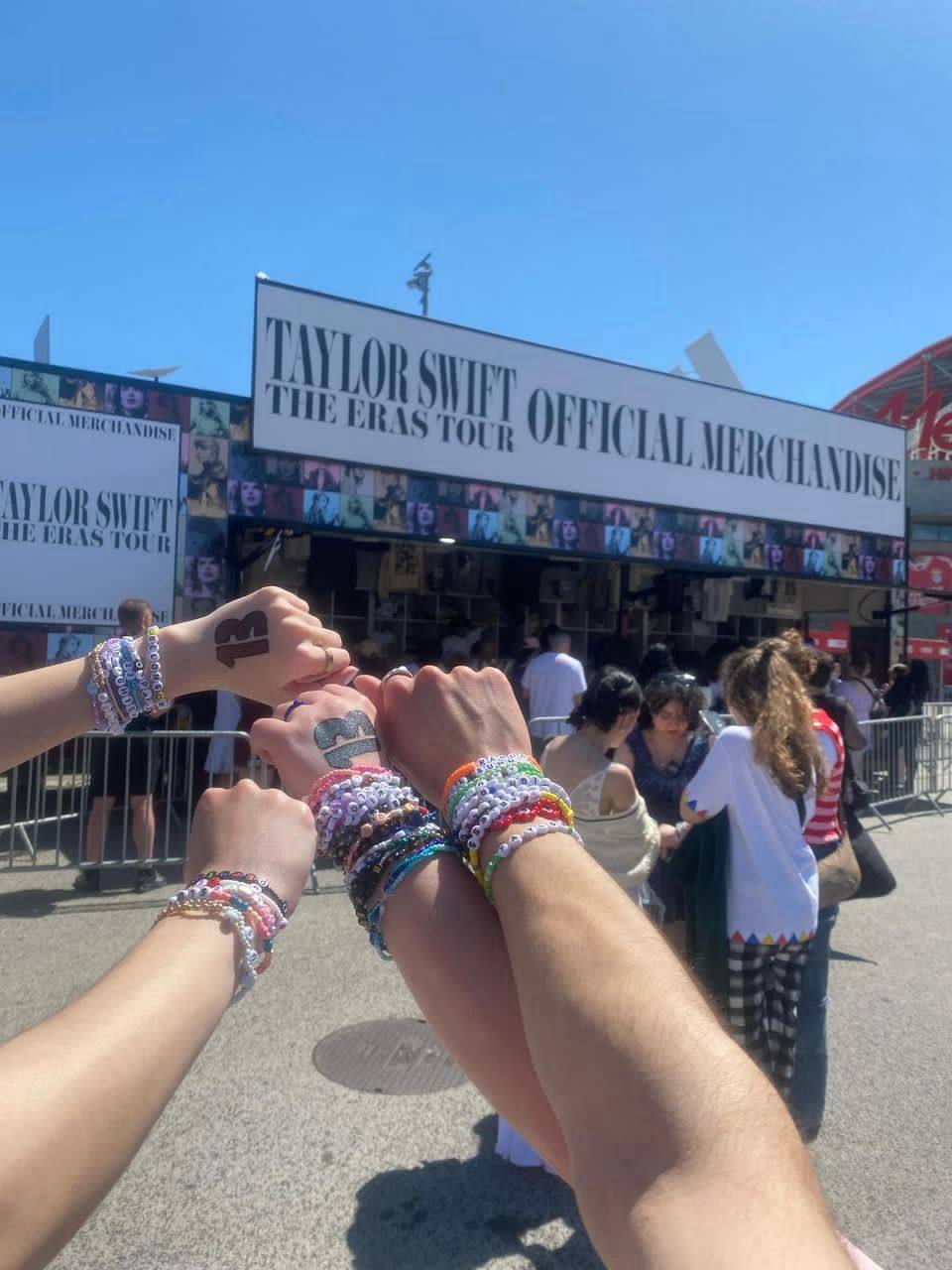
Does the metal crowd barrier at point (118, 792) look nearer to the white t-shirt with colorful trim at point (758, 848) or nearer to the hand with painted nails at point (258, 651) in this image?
the white t-shirt with colorful trim at point (758, 848)

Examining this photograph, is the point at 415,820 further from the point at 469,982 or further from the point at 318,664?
the point at 318,664

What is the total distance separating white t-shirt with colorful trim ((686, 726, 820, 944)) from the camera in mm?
3646

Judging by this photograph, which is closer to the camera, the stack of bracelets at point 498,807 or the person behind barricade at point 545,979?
the person behind barricade at point 545,979

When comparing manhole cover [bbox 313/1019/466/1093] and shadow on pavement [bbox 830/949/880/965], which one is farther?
shadow on pavement [bbox 830/949/880/965]

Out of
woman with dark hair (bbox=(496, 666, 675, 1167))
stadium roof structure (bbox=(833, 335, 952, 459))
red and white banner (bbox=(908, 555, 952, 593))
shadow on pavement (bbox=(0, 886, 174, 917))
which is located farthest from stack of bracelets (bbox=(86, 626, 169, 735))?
stadium roof structure (bbox=(833, 335, 952, 459))

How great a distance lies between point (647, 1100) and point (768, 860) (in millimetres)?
3106

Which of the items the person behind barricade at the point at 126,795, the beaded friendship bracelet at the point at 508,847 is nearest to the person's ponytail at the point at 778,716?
the beaded friendship bracelet at the point at 508,847

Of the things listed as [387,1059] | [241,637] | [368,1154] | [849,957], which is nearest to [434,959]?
[241,637]

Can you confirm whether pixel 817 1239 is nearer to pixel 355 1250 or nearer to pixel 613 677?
pixel 355 1250

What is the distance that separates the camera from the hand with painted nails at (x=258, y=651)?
147cm

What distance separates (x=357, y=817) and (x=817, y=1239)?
1.92 feet

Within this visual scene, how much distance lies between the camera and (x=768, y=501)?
1302 cm

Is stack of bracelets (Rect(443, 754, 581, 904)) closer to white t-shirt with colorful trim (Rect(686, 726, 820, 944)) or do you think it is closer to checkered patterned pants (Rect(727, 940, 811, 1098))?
white t-shirt with colorful trim (Rect(686, 726, 820, 944))

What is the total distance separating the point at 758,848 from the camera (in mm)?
3648
